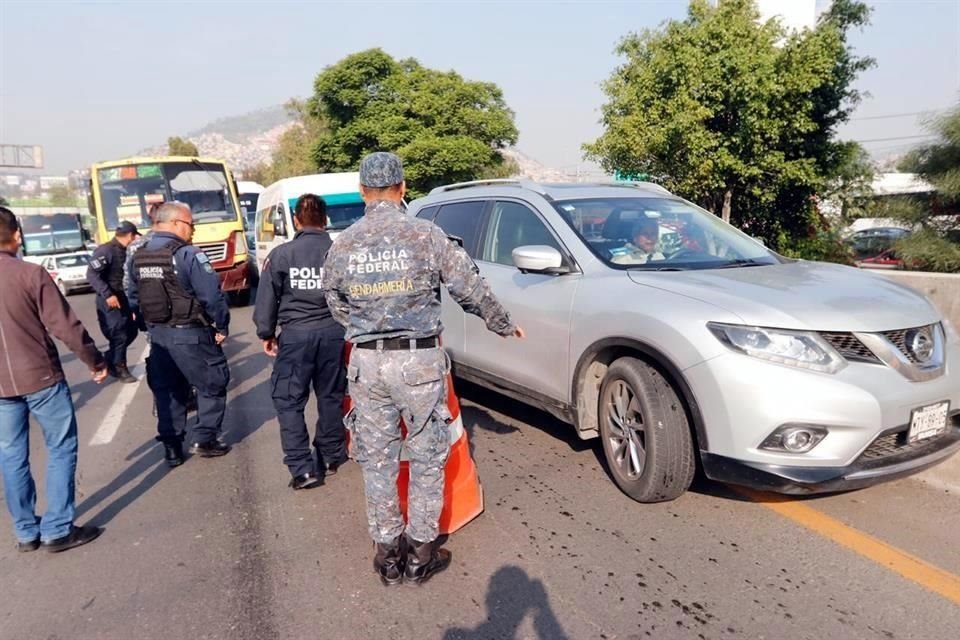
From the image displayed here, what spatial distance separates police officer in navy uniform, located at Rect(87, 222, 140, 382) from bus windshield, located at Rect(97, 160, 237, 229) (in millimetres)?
5262

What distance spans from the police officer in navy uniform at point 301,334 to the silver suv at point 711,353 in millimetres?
1191

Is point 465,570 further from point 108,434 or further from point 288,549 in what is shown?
point 108,434

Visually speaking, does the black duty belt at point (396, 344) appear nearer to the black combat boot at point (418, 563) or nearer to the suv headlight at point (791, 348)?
the black combat boot at point (418, 563)

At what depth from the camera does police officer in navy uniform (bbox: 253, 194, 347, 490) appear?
13.0 ft

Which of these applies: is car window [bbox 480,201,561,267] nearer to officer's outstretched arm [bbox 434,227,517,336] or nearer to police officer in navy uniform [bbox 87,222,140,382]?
officer's outstretched arm [bbox 434,227,517,336]

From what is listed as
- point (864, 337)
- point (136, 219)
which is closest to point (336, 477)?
point (864, 337)

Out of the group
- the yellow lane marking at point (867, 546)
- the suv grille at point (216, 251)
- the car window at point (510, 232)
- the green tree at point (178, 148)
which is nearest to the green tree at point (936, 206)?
the yellow lane marking at point (867, 546)

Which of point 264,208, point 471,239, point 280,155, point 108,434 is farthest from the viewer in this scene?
point 280,155

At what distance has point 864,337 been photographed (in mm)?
3143

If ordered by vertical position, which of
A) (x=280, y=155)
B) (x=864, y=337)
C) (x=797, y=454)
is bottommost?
(x=797, y=454)

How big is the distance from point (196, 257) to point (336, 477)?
1768mm

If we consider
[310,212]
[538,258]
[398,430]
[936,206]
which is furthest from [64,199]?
[398,430]

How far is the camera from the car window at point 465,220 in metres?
5.18

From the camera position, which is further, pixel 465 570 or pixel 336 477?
pixel 336 477
